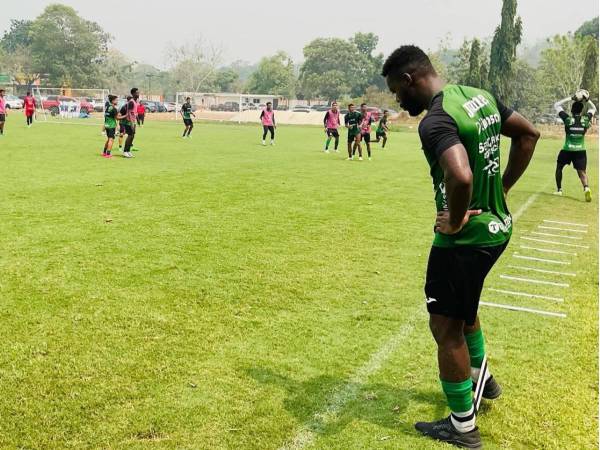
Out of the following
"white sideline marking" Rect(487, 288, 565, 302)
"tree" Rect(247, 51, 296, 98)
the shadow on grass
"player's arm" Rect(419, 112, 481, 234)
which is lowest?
the shadow on grass

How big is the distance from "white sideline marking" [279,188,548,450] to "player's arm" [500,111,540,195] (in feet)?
5.05

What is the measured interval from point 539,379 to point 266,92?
110m

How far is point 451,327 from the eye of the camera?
3.29m

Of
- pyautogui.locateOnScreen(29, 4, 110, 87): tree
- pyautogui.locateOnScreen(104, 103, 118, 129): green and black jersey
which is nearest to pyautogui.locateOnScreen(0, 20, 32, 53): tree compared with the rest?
pyautogui.locateOnScreen(29, 4, 110, 87): tree

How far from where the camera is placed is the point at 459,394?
3.34 m

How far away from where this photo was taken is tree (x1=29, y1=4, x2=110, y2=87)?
286ft

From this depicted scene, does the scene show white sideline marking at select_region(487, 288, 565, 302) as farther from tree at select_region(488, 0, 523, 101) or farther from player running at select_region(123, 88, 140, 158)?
tree at select_region(488, 0, 523, 101)

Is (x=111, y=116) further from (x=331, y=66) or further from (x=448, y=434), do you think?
(x=331, y=66)

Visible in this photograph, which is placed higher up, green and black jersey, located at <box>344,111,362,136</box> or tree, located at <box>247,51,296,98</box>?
tree, located at <box>247,51,296,98</box>

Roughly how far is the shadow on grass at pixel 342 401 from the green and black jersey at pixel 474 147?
1.13 metres

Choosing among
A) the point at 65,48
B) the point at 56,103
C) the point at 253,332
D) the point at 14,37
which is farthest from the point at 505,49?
the point at 14,37

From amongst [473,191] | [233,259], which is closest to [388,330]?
[473,191]

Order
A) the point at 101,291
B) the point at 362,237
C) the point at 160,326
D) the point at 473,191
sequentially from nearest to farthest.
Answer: the point at 473,191
the point at 160,326
the point at 101,291
the point at 362,237

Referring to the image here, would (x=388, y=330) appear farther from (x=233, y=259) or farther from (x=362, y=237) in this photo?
(x=362, y=237)
